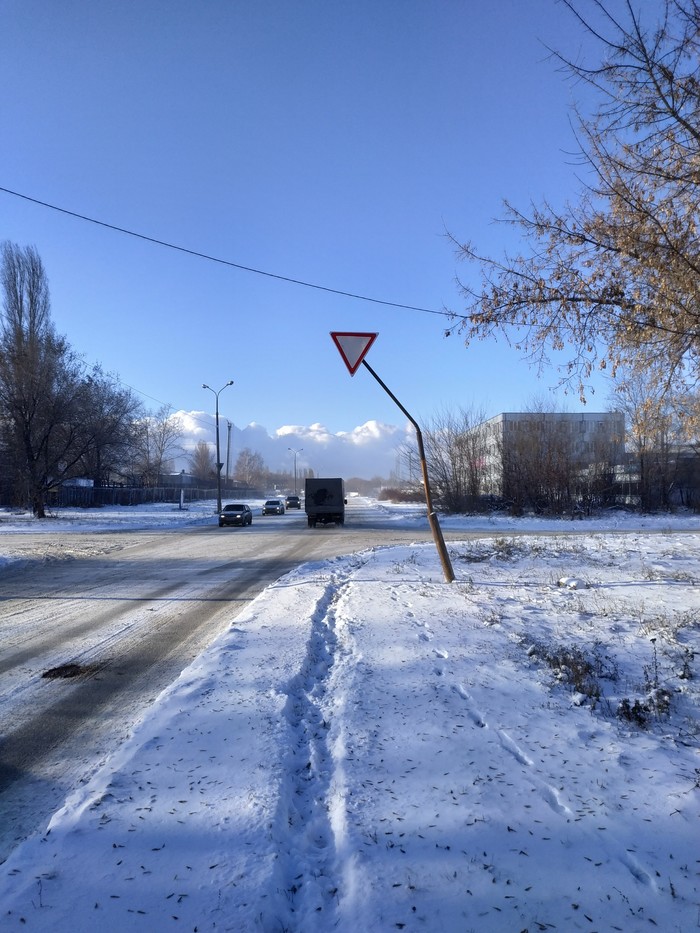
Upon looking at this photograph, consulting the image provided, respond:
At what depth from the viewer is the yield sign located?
922cm

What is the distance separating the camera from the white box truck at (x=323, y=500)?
108 feet

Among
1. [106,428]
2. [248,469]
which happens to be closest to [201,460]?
[248,469]

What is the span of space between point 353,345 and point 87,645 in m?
5.80

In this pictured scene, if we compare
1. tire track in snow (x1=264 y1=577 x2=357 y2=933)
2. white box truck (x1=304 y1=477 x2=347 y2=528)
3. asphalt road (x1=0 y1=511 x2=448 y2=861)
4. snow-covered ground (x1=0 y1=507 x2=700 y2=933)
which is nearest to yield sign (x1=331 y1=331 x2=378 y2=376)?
asphalt road (x1=0 y1=511 x2=448 y2=861)

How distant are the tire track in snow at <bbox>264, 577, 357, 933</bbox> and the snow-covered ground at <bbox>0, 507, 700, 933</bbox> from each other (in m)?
0.01

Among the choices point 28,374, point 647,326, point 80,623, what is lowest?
point 80,623

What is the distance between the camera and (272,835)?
2.91 meters

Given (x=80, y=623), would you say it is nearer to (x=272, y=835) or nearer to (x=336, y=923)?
(x=272, y=835)

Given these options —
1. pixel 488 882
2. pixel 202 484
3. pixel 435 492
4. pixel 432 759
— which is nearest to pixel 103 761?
pixel 432 759

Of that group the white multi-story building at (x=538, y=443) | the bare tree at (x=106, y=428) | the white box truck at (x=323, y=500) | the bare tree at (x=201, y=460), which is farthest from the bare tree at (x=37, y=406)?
the bare tree at (x=201, y=460)

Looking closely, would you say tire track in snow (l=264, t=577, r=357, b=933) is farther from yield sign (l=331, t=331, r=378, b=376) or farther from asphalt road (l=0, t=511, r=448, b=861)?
yield sign (l=331, t=331, r=378, b=376)

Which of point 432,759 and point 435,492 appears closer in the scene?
point 432,759

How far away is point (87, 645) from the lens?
716cm

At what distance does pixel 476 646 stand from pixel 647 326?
3786mm
